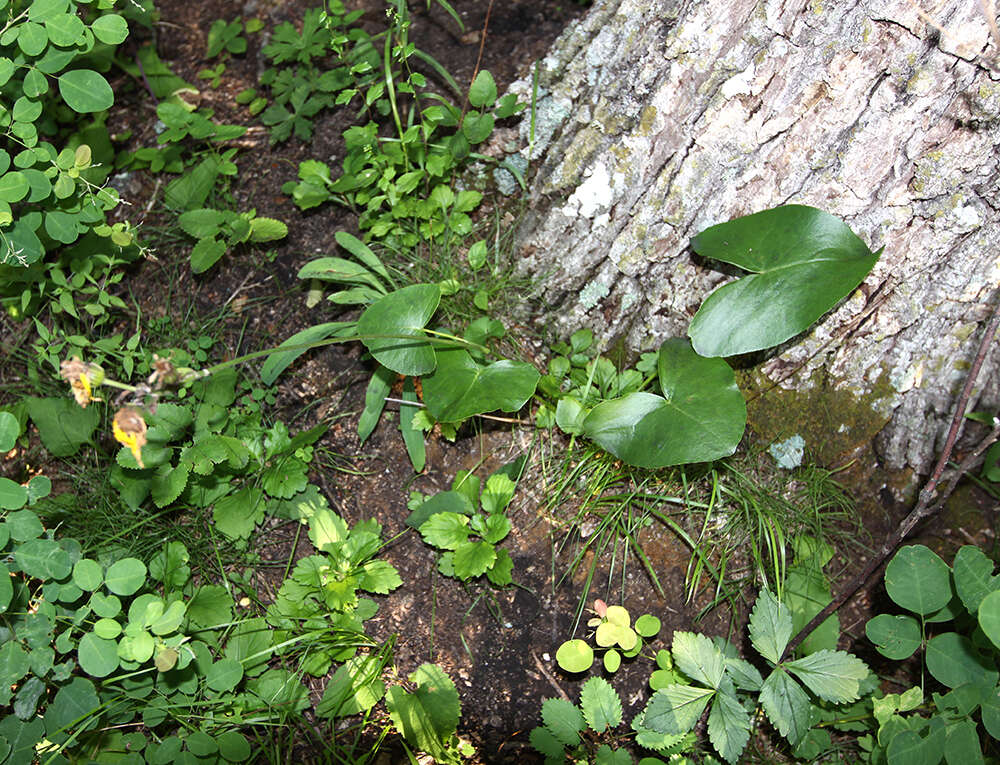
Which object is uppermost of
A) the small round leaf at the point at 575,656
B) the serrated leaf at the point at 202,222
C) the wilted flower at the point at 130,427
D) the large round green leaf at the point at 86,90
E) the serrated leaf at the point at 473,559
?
the large round green leaf at the point at 86,90

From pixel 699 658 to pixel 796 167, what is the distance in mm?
1170

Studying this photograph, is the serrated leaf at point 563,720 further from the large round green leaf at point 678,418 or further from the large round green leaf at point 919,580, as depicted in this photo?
the large round green leaf at point 919,580

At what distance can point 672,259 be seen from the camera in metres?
1.93

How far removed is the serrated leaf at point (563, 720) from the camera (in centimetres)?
175

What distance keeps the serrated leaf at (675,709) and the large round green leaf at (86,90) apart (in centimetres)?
203

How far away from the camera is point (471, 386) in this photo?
185 centimetres

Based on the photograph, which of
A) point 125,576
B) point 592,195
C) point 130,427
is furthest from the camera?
point 592,195

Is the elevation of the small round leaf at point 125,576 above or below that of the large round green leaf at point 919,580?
below

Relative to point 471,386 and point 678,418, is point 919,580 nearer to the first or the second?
point 678,418

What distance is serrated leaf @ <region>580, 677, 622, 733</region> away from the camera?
1744mm

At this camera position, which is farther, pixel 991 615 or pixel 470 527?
pixel 470 527

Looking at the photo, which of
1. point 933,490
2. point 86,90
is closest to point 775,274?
point 933,490

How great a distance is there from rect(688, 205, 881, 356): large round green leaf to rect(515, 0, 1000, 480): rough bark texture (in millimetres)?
79

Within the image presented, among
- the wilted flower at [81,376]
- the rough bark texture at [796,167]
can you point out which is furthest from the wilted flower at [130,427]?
the rough bark texture at [796,167]
